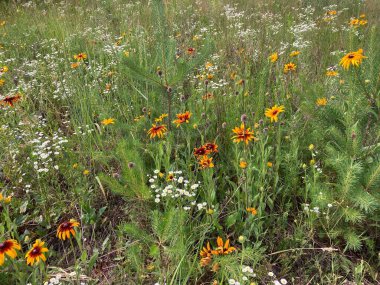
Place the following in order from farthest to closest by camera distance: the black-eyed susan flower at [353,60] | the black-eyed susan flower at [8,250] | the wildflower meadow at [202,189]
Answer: the black-eyed susan flower at [353,60], the wildflower meadow at [202,189], the black-eyed susan flower at [8,250]

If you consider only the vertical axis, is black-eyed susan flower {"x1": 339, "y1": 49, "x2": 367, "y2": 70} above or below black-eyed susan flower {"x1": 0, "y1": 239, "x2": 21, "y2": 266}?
above

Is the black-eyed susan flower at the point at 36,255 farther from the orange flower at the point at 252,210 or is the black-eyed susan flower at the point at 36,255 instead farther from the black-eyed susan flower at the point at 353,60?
the black-eyed susan flower at the point at 353,60

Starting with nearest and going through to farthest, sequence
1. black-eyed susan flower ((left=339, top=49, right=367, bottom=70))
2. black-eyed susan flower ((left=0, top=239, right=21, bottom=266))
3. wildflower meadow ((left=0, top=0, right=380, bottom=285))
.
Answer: black-eyed susan flower ((left=0, top=239, right=21, bottom=266)) < wildflower meadow ((left=0, top=0, right=380, bottom=285)) < black-eyed susan flower ((left=339, top=49, right=367, bottom=70))

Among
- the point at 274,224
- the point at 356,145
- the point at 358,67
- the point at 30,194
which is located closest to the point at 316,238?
the point at 274,224

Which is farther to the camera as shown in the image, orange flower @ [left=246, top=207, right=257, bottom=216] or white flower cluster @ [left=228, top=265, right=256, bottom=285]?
orange flower @ [left=246, top=207, right=257, bottom=216]

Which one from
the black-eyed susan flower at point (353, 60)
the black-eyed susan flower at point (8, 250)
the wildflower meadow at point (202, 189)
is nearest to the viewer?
the black-eyed susan flower at point (8, 250)

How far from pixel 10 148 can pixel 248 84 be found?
171 centimetres

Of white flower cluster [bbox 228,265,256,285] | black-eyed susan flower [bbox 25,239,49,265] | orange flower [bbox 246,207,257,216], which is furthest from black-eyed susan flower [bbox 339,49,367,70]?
black-eyed susan flower [bbox 25,239,49,265]

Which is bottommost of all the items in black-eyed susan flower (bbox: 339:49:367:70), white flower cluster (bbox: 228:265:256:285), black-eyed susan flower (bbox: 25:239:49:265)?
white flower cluster (bbox: 228:265:256:285)

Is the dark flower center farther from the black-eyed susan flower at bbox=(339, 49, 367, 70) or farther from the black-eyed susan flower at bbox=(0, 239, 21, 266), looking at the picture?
the black-eyed susan flower at bbox=(339, 49, 367, 70)

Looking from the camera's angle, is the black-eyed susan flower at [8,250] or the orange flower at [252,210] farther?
the orange flower at [252,210]

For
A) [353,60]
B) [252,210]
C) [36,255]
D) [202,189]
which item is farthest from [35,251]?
[353,60]

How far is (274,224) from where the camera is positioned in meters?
1.76

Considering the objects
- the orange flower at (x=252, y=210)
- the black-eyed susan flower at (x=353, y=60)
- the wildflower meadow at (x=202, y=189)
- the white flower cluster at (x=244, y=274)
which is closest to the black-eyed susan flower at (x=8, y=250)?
the wildflower meadow at (x=202, y=189)
